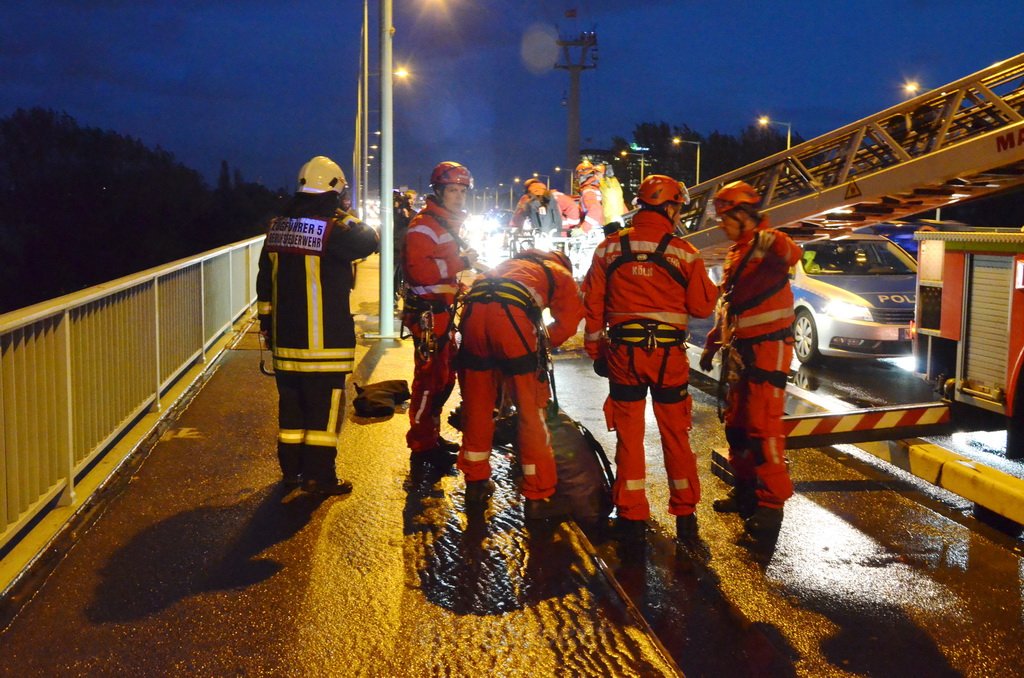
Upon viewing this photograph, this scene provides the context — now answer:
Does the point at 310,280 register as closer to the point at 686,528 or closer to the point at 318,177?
the point at 318,177

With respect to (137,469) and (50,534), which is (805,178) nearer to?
(137,469)

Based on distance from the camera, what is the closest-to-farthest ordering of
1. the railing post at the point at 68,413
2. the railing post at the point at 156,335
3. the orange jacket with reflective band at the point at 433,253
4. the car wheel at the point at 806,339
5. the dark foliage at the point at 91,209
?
the railing post at the point at 68,413 < the orange jacket with reflective band at the point at 433,253 < the railing post at the point at 156,335 < the car wheel at the point at 806,339 < the dark foliage at the point at 91,209

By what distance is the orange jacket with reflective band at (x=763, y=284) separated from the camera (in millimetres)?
4980

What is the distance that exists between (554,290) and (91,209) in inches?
2425

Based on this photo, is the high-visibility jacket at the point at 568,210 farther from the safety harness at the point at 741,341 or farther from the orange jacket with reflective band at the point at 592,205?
the safety harness at the point at 741,341

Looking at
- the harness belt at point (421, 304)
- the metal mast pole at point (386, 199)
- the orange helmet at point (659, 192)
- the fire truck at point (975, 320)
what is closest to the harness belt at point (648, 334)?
the orange helmet at point (659, 192)

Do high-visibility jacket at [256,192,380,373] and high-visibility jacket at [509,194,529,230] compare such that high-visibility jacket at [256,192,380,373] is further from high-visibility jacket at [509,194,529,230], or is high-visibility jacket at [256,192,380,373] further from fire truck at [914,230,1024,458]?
high-visibility jacket at [509,194,529,230]

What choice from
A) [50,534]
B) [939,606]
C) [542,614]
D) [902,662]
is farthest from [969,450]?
[50,534]

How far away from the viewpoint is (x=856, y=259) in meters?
12.3

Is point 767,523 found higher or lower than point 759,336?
lower

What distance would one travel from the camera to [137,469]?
5.84m

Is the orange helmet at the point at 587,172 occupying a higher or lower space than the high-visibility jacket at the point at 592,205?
higher

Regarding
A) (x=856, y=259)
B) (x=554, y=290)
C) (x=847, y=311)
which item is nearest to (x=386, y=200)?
(x=847, y=311)

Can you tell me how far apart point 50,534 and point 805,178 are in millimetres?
6442
